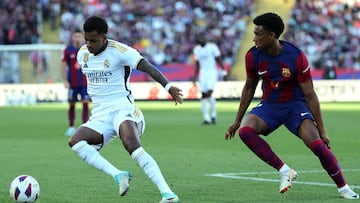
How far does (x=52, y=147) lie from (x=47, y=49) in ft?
72.9

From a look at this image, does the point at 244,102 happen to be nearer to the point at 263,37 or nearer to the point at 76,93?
the point at 263,37

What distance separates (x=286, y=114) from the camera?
386 inches

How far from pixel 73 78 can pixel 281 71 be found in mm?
11742

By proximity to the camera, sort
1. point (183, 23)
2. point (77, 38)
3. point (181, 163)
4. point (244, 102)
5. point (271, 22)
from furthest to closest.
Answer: point (183, 23) < point (77, 38) < point (181, 163) < point (244, 102) < point (271, 22)

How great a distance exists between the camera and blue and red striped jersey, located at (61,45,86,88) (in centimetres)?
2055

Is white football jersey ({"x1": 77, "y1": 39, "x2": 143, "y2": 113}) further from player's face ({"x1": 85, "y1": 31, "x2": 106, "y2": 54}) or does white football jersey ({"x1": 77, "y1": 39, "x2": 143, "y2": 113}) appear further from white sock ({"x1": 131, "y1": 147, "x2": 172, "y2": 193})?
white sock ({"x1": 131, "y1": 147, "x2": 172, "y2": 193})

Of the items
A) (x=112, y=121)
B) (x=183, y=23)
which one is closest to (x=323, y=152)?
(x=112, y=121)

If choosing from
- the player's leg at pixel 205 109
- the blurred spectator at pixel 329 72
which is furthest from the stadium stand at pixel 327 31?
the player's leg at pixel 205 109

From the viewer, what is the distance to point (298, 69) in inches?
376

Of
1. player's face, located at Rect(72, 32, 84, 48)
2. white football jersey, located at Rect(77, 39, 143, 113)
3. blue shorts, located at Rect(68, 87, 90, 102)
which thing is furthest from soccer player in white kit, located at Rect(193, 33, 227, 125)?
white football jersey, located at Rect(77, 39, 143, 113)

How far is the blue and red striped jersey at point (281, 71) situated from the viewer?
9.58 metres

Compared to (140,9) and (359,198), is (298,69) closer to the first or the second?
(359,198)

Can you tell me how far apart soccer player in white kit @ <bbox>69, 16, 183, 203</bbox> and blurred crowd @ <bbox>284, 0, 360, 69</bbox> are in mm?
29120

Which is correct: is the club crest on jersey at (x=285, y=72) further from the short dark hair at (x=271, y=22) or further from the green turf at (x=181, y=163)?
the green turf at (x=181, y=163)
